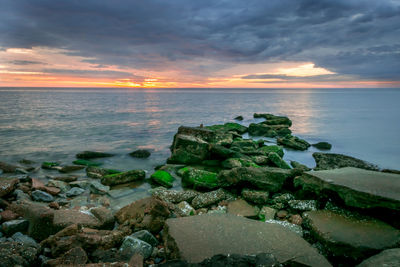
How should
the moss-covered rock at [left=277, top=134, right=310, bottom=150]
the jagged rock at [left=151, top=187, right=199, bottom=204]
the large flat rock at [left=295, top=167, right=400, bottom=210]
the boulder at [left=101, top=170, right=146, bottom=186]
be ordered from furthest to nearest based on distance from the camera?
the moss-covered rock at [left=277, top=134, right=310, bottom=150], the boulder at [left=101, top=170, right=146, bottom=186], the jagged rock at [left=151, top=187, right=199, bottom=204], the large flat rock at [left=295, top=167, right=400, bottom=210]

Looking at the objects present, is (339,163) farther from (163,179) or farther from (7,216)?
(7,216)

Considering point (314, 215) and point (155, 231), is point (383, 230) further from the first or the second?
point (155, 231)

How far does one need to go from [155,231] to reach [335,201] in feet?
12.0

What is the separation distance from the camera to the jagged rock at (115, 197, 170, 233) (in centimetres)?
455

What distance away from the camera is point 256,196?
6.04 m

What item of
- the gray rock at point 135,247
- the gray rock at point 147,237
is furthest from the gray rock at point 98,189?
the gray rock at point 135,247

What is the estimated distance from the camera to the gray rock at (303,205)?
531 centimetres

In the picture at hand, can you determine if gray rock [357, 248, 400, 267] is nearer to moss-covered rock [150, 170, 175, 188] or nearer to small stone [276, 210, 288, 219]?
small stone [276, 210, 288, 219]

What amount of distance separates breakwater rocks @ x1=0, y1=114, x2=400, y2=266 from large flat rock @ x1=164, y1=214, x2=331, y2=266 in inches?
0.6

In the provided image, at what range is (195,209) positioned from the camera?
19.8 ft

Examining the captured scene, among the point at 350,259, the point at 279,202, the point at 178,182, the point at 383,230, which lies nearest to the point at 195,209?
the point at 279,202

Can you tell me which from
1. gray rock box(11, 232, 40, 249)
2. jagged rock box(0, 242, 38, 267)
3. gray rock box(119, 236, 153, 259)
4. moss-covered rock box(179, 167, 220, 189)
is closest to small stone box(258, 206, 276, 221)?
A: moss-covered rock box(179, 167, 220, 189)

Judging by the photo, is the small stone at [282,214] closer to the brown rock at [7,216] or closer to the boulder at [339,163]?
the brown rock at [7,216]

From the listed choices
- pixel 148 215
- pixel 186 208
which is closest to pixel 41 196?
pixel 148 215
